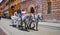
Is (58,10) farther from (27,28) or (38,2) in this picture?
(27,28)

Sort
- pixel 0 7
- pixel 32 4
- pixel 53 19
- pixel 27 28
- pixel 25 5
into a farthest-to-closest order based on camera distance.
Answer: pixel 0 7 < pixel 25 5 < pixel 32 4 < pixel 53 19 < pixel 27 28

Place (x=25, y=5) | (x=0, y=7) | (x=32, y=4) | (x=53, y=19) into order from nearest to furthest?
(x=53, y=19), (x=32, y=4), (x=25, y=5), (x=0, y=7)

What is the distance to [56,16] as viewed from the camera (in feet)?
85.8

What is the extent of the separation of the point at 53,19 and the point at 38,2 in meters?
4.15

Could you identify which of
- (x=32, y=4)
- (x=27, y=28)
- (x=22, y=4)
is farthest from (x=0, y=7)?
(x=27, y=28)

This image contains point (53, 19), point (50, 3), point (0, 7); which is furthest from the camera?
point (0, 7)

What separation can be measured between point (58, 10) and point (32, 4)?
6.45 m

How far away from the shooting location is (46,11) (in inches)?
1100

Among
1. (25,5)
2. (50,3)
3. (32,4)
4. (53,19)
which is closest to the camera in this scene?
(53,19)

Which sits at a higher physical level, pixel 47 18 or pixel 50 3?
pixel 50 3

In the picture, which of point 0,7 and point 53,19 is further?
point 0,7

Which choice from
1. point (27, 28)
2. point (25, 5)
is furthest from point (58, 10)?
point (27, 28)

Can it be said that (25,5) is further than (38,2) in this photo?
Yes

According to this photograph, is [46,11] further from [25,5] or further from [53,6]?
[25,5]
